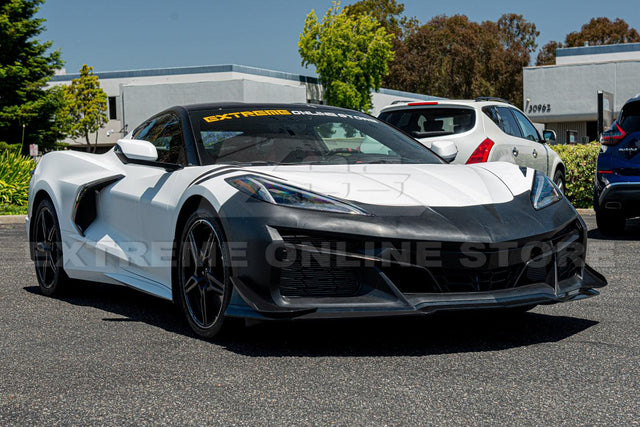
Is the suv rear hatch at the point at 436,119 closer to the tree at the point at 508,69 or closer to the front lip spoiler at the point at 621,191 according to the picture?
the front lip spoiler at the point at 621,191

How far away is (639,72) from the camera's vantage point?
45.7 m

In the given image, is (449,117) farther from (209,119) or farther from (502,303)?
(502,303)

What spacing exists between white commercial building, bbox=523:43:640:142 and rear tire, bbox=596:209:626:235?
36928mm

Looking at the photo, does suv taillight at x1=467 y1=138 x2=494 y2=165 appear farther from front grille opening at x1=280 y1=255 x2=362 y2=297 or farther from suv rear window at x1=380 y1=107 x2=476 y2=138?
front grille opening at x1=280 y1=255 x2=362 y2=297

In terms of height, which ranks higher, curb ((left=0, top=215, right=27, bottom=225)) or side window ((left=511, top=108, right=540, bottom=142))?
side window ((left=511, top=108, right=540, bottom=142))

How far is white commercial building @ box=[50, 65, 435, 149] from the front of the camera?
46750 mm

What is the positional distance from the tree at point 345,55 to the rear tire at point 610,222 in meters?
43.7

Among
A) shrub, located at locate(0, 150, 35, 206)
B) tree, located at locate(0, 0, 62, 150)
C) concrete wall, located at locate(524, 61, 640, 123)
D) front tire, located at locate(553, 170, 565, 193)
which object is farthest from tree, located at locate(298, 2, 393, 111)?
front tire, located at locate(553, 170, 565, 193)

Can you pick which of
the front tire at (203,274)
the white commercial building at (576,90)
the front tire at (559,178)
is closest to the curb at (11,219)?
the front tire at (559,178)

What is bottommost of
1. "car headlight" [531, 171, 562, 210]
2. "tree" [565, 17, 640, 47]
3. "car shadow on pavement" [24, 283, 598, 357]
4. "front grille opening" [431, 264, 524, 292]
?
"car shadow on pavement" [24, 283, 598, 357]

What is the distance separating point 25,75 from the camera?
35688mm

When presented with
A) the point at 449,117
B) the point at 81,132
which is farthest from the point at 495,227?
the point at 81,132

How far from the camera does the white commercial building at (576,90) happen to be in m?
45.9

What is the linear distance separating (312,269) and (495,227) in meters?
0.90
